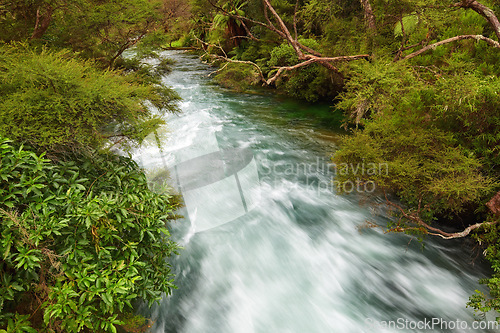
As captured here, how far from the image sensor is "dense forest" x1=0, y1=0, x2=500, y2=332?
2.66 m

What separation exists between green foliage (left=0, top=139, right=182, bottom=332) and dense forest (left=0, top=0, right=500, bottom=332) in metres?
0.02

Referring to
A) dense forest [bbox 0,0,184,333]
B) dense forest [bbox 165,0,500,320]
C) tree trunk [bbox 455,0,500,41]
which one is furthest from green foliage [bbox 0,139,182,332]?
tree trunk [bbox 455,0,500,41]

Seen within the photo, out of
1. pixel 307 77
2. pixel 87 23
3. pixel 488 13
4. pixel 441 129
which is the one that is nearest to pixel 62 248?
pixel 87 23

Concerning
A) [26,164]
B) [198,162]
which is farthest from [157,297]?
[198,162]

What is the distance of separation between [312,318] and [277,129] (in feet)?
23.7

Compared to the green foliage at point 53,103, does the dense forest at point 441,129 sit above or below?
below

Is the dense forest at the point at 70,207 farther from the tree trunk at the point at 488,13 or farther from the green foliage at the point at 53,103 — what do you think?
the tree trunk at the point at 488,13

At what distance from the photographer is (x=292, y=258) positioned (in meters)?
5.20

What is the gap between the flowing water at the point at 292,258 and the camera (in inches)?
163

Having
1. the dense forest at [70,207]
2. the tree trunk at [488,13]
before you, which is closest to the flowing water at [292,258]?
the dense forest at [70,207]

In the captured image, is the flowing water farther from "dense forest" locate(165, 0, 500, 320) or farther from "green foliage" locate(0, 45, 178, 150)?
"green foliage" locate(0, 45, 178, 150)

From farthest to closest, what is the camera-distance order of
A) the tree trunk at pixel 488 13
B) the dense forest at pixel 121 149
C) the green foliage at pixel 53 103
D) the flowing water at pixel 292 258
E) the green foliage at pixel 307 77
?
the green foliage at pixel 307 77, the tree trunk at pixel 488 13, the flowing water at pixel 292 258, the green foliage at pixel 53 103, the dense forest at pixel 121 149

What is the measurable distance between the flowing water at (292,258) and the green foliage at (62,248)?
1.54 metres

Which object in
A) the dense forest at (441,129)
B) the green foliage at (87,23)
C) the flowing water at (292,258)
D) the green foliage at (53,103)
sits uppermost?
the green foliage at (87,23)
